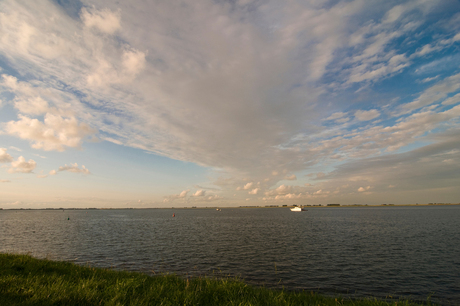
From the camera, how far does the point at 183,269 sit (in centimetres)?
2777

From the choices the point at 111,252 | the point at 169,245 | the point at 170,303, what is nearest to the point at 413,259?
the point at 170,303

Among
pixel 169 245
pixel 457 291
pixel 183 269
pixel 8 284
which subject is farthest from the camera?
pixel 169 245

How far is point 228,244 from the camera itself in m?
44.3

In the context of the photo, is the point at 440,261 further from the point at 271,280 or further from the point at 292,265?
the point at 271,280

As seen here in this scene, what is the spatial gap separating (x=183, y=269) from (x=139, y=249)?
16355mm

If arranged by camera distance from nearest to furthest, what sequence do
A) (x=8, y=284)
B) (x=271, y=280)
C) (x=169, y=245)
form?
(x=8, y=284) → (x=271, y=280) → (x=169, y=245)

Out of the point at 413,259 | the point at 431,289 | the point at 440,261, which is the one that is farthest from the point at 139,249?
the point at 440,261

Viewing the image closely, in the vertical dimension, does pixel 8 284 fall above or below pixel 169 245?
above

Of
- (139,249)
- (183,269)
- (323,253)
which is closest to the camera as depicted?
(183,269)

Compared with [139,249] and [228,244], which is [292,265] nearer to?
[228,244]

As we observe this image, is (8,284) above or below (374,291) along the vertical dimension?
above

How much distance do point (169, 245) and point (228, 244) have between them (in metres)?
11.5

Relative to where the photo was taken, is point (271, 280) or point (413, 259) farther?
point (413, 259)

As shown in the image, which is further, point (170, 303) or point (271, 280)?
point (271, 280)
